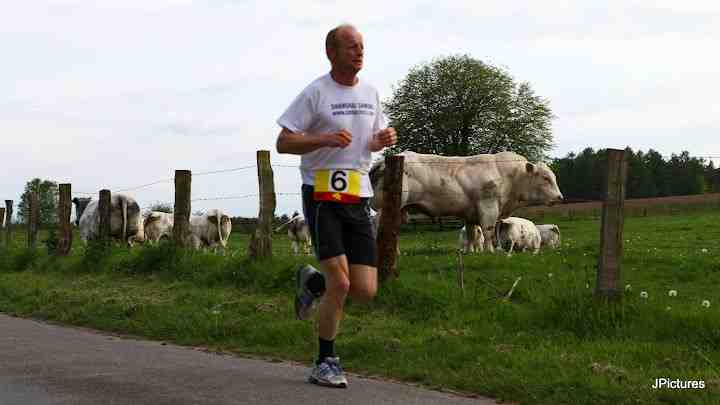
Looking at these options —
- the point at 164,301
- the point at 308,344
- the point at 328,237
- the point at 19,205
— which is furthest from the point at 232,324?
the point at 19,205

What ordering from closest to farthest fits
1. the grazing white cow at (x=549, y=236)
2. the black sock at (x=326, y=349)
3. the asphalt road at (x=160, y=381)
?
the asphalt road at (x=160, y=381)
the black sock at (x=326, y=349)
the grazing white cow at (x=549, y=236)

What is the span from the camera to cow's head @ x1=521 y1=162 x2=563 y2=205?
61.9 feet

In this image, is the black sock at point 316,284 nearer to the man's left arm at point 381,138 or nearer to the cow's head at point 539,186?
the man's left arm at point 381,138

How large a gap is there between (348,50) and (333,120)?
471mm

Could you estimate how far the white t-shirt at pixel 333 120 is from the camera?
636 centimetres

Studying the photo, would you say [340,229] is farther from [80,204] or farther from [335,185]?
[80,204]

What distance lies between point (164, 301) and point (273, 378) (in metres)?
5.49

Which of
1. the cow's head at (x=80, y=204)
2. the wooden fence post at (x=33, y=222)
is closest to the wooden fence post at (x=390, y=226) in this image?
the wooden fence post at (x=33, y=222)

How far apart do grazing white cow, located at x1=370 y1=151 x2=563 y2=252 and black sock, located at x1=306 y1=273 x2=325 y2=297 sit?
1021 centimetres

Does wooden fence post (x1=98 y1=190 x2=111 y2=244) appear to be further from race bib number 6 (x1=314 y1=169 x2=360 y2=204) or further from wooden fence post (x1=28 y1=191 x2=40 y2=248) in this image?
race bib number 6 (x1=314 y1=169 x2=360 y2=204)

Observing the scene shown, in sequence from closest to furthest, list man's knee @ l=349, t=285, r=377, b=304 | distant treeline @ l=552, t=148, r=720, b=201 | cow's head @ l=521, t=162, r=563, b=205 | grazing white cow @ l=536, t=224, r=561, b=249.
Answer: man's knee @ l=349, t=285, r=377, b=304
cow's head @ l=521, t=162, r=563, b=205
grazing white cow @ l=536, t=224, r=561, b=249
distant treeline @ l=552, t=148, r=720, b=201

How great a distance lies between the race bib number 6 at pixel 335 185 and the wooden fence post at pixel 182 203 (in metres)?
9.41

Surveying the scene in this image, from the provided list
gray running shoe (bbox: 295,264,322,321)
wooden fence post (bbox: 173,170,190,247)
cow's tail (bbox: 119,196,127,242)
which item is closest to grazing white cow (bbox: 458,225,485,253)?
wooden fence post (bbox: 173,170,190,247)

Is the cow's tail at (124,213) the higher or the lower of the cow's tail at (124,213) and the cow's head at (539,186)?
the lower
